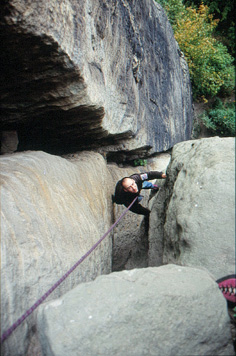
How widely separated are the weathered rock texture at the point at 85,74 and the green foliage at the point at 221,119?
147 inches

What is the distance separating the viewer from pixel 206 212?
2.32 metres

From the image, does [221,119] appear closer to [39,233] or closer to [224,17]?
[224,17]

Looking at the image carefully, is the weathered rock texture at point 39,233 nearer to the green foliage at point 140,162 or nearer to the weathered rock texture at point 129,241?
the weathered rock texture at point 129,241

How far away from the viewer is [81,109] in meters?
3.71

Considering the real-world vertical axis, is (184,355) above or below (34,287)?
below

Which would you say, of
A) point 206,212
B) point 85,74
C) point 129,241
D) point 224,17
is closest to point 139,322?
point 206,212

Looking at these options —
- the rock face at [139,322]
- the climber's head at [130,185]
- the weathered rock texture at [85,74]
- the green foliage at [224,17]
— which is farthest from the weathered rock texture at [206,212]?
the green foliage at [224,17]

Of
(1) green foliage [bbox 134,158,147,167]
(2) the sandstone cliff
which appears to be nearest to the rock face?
(2) the sandstone cliff

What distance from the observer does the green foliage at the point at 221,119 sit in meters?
10.0

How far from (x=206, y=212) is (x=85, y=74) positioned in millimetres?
2171

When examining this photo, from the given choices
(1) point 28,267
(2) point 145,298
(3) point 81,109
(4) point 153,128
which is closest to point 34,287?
(1) point 28,267

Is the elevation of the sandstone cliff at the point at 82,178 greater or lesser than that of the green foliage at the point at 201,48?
lesser

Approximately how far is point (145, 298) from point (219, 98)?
34.8 ft

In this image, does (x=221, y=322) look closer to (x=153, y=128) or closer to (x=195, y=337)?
(x=195, y=337)
